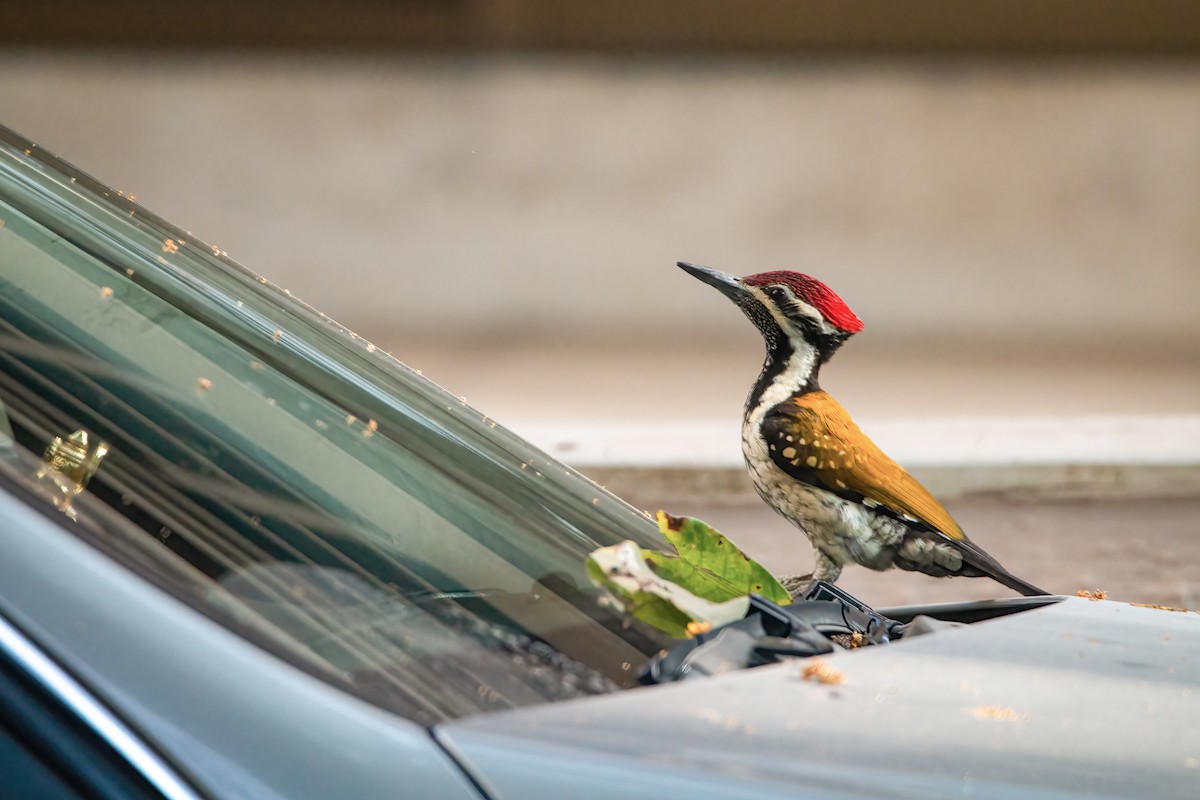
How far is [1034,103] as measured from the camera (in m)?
3.27

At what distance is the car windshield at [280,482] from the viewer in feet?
1.60

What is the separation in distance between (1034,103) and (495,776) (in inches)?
129

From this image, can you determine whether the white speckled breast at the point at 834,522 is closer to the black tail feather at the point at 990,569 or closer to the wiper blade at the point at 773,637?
the black tail feather at the point at 990,569

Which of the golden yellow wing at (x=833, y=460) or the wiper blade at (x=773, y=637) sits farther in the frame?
the golden yellow wing at (x=833, y=460)

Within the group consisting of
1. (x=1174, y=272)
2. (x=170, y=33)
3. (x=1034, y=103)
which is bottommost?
(x=170, y=33)

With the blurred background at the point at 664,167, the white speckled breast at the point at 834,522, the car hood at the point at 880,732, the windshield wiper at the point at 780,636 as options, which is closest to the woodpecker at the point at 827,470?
the white speckled breast at the point at 834,522

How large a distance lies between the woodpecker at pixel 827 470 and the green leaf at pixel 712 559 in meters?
0.22

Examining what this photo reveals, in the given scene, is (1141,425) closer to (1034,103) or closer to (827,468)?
(1034,103)

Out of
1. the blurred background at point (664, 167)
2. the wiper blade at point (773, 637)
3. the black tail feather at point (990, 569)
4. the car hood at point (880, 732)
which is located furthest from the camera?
the blurred background at point (664, 167)

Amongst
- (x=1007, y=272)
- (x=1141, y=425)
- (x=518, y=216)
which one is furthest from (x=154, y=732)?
(x=1007, y=272)

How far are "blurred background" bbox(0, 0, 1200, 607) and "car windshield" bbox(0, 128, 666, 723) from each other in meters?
2.43

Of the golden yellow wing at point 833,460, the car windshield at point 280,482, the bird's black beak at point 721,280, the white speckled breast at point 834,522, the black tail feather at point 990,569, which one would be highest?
the bird's black beak at point 721,280

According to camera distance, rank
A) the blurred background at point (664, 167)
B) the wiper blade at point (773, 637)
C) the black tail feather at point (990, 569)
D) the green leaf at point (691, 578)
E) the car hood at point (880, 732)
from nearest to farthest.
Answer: the car hood at point (880, 732) < the wiper blade at point (773, 637) < the green leaf at point (691, 578) < the black tail feather at point (990, 569) < the blurred background at point (664, 167)

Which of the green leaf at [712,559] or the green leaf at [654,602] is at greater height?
the green leaf at [712,559]
